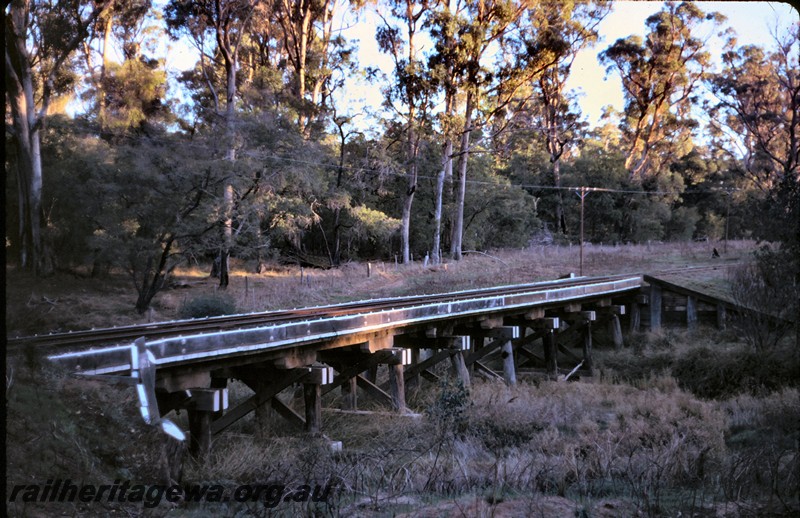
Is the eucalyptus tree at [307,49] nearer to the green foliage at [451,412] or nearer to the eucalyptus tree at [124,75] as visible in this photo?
the eucalyptus tree at [124,75]

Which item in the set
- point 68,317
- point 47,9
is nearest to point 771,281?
point 68,317

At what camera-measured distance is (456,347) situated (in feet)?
52.2

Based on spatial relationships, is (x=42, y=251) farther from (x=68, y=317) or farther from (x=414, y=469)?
(x=414, y=469)

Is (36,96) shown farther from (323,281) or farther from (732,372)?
(732,372)

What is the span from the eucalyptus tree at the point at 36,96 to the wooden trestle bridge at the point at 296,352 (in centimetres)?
1658

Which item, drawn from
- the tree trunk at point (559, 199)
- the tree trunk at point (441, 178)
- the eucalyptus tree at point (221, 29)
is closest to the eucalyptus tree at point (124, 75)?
the eucalyptus tree at point (221, 29)

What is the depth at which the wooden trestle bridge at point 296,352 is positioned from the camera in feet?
24.6

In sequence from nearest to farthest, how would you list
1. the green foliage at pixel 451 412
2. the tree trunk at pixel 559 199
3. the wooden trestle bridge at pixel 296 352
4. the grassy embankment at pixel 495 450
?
1. the grassy embankment at pixel 495 450
2. the wooden trestle bridge at pixel 296 352
3. the green foliage at pixel 451 412
4. the tree trunk at pixel 559 199

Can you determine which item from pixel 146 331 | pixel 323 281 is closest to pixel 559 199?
pixel 323 281

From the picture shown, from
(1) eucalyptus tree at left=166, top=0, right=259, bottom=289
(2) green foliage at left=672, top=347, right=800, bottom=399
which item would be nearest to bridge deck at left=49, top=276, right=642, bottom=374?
(2) green foliage at left=672, top=347, right=800, bottom=399

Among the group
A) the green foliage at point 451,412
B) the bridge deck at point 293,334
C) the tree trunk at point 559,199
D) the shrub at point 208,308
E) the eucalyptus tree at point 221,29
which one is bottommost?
the green foliage at point 451,412

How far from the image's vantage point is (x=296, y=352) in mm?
10969

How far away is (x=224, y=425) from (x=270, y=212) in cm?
2534

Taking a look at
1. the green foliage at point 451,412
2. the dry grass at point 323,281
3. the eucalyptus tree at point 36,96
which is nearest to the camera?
the green foliage at point 451,412
